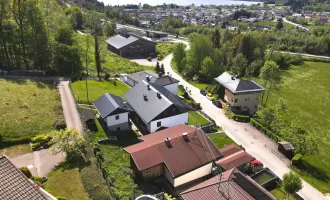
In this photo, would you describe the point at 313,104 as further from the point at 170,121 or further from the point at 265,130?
the point at 170,121

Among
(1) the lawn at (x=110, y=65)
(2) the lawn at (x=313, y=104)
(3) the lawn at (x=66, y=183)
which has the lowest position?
(2) the lawn at (x=313, y=104)

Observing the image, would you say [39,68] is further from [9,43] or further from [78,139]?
[78,139]

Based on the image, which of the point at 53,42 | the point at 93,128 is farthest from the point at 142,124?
the point at 53,42

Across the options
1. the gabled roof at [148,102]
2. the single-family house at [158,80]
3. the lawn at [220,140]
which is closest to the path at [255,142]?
the lawn at [220,140]

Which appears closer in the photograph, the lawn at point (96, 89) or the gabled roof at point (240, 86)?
the lawn at point (96, 89)

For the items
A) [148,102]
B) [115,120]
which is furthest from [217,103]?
[115,120]

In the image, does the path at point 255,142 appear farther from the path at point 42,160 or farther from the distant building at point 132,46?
the distant building at point 132,46
